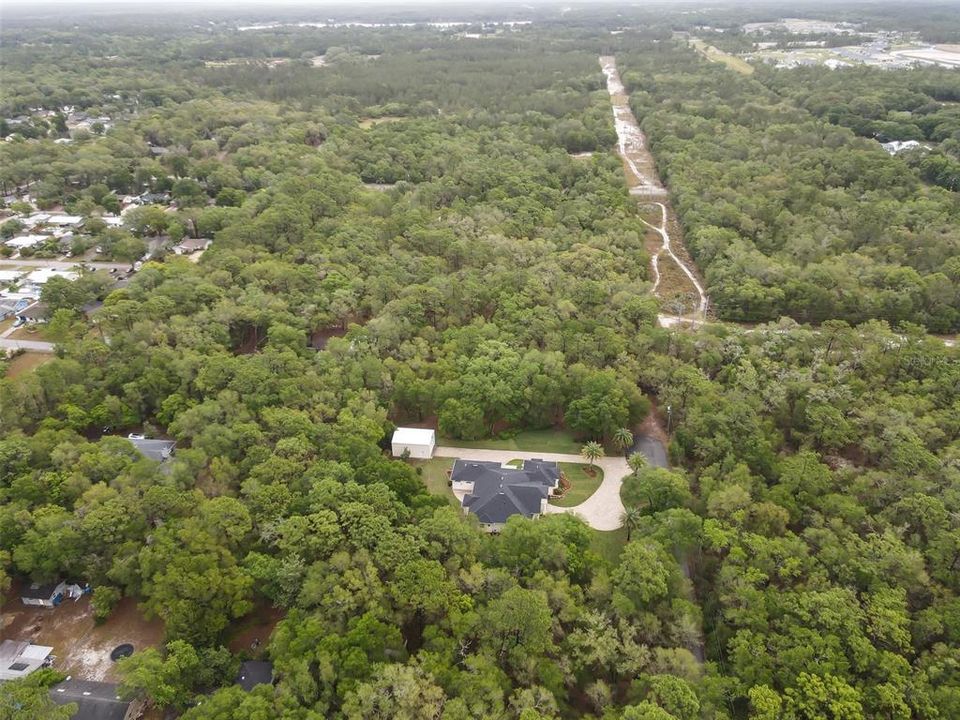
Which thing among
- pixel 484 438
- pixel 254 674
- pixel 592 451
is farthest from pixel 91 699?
pixel 592 451

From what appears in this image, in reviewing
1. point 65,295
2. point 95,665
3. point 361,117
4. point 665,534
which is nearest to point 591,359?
point 665,534

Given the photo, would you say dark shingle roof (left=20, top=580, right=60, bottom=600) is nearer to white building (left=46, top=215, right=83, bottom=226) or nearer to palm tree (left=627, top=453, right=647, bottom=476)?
palm tree (left=627, top=453, right=647, bottom=476)

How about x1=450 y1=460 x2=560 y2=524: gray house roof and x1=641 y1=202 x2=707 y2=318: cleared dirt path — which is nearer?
x1=450 y1=460 x2=560 y2=524: gray house roof

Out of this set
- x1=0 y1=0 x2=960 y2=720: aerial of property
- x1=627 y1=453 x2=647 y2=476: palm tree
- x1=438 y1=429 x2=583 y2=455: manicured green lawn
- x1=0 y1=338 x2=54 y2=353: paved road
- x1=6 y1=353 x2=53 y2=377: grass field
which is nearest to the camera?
x1=0 y1=0 x2=960 y2=720: aerial of property

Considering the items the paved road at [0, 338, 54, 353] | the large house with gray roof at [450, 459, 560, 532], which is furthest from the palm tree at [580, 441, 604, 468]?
the paved road at [0, 338, 54, 353]

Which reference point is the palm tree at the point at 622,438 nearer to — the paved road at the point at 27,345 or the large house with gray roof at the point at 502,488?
the large house with gray roof at the point at 502,488

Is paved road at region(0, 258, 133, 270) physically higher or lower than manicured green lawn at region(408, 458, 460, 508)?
higher

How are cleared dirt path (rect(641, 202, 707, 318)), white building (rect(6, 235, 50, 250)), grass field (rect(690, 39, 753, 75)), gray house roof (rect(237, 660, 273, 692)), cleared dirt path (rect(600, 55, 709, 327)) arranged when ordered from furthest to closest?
grass field (rect(690, 39, 753, 75)) → white building (rect(6, 235, 50, 250)) → cleared dirt path (rect(600, 55, 709, 327)) → cleared dirt path (rect(641, 202, 707, 318)) → gray house roof (rect(237, 660, 273, 692))

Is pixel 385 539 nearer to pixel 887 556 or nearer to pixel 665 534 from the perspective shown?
pixel 665 534
